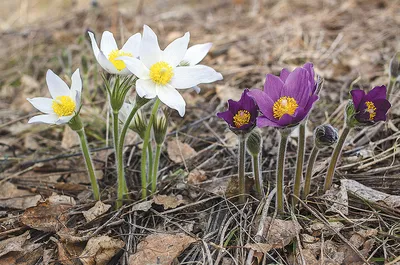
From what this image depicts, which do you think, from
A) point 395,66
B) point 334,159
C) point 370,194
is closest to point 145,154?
point 334,159

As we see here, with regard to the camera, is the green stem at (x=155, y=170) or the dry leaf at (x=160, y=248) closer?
A: the dry leaf at (x=160, y=248)

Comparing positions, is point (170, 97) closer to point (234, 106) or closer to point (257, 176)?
point (234, 106)

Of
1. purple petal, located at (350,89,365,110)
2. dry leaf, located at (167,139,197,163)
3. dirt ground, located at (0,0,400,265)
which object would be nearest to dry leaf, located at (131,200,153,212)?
dirt ground, located at (0,0,400,265)

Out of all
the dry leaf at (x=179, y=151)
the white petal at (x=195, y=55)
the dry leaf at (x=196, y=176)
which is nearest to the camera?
the white petal at (x=195, y=55)

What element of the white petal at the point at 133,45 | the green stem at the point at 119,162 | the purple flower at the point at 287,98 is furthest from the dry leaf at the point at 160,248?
the white petal at the point at 133,45

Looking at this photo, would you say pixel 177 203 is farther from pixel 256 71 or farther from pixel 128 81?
pixel 256 71

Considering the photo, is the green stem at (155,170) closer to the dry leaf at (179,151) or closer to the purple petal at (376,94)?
the dry leaf at (179,151)

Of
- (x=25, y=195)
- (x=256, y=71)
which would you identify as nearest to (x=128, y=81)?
(x=25, y=195)
